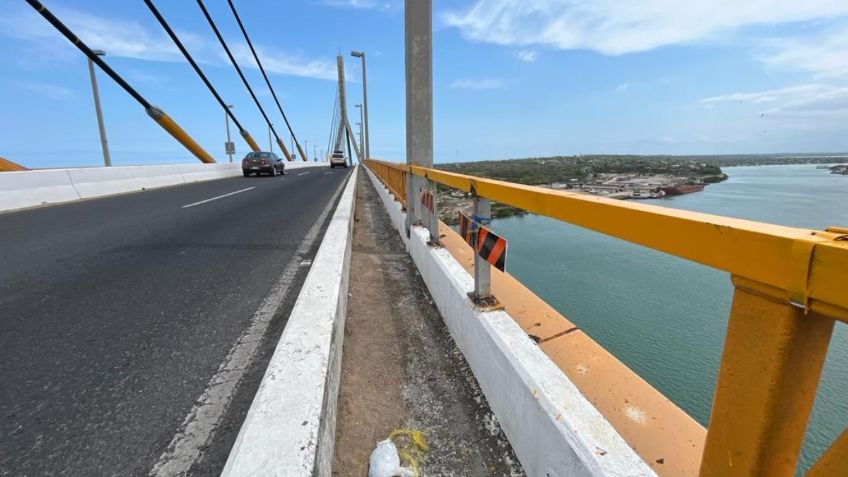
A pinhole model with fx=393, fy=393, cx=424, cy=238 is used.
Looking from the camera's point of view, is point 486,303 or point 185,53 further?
point 185,53

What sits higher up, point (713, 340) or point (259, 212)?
point (259, 212)

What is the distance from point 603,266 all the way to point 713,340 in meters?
6.90

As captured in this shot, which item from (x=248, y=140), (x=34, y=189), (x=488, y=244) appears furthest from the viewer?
(x=248, y=140)

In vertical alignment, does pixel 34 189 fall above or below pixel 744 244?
below

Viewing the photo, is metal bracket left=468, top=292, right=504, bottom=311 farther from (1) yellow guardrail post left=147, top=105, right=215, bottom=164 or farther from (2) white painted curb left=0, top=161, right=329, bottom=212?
Answer: (1) yellow guardrail post left=147, top=105, right=215, bottom=164

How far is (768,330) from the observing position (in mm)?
863

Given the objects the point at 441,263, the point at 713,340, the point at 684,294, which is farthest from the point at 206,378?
the point at 684,294

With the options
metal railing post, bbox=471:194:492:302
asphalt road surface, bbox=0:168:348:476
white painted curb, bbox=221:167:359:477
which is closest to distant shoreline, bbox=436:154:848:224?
metal railing post, bbox=471:194:492:302

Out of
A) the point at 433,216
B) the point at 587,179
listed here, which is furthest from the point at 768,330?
the point at 587,179

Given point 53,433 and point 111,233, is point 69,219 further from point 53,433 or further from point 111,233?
point 53,433

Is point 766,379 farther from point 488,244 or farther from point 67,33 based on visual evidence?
point 67,33

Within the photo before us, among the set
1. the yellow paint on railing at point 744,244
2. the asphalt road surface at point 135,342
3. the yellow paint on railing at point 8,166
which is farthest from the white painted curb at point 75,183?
the yellow paint on railing at point 744,244

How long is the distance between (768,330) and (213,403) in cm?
236

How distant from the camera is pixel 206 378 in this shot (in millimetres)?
2318
